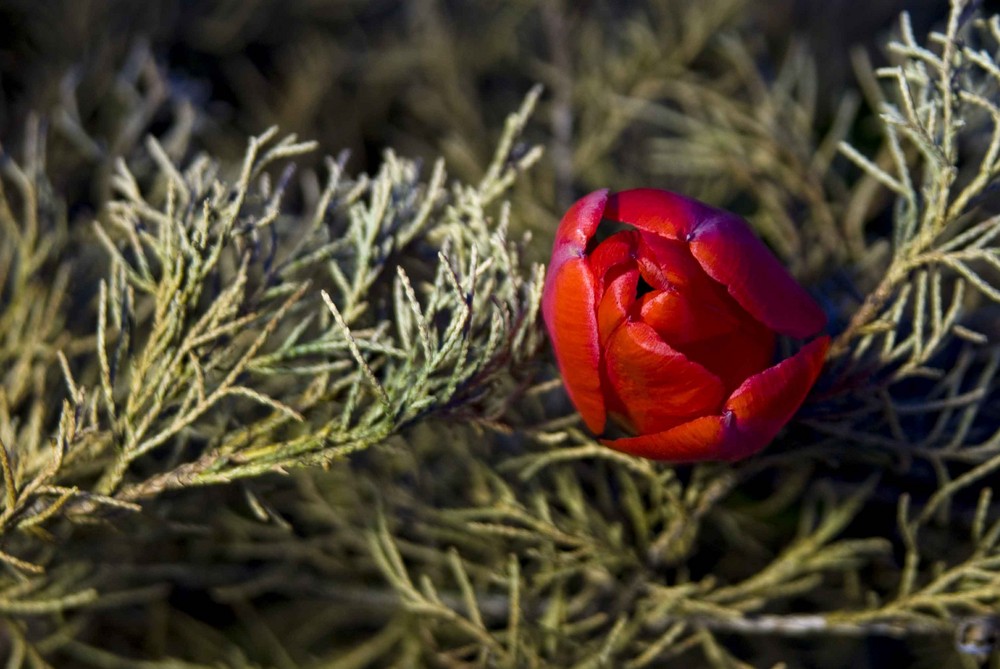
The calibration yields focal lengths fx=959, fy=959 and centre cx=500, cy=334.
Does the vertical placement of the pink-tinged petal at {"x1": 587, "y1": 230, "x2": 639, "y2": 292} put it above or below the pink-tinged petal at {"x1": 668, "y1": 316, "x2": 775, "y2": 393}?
above

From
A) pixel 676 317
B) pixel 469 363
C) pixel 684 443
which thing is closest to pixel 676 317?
pixel 676 317

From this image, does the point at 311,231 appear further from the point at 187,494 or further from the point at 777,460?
the point at 777,460

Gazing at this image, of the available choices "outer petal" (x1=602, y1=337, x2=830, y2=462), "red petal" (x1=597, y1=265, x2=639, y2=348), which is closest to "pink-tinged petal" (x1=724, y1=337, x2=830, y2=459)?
"outer petal" (x1=602, y1=337, x2=830, y2=462)

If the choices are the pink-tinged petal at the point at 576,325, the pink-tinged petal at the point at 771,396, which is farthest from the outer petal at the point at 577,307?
the pink-tinged petal at the point at 771,396

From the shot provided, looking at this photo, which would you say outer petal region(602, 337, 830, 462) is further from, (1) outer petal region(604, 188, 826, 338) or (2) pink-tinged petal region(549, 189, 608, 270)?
(2) pink-tinged petal region(549, 189, 608, 270)

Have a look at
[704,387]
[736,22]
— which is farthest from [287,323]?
[736,22]

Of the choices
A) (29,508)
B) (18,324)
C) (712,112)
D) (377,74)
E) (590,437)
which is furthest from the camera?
(377,74)

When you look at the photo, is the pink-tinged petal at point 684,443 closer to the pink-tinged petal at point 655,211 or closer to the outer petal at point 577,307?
the outer petal at point 577,307
